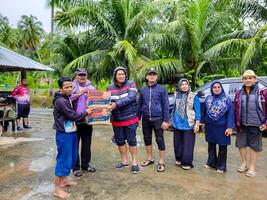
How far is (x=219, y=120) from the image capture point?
→ 529cm

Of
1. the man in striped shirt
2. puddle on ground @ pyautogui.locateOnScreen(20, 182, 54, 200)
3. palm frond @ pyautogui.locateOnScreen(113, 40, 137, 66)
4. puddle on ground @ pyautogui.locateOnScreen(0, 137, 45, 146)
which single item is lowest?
puddle on ground @ pyautogui.locateOnScreen(0, 137, 45, 146)

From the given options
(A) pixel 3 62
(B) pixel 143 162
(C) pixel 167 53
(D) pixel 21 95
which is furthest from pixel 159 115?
(C) pixel 167 53

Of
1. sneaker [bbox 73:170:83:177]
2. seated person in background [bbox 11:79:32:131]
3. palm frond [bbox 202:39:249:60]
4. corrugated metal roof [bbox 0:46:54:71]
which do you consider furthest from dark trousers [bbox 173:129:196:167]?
corrugated metal roof [bbox 0:46:54:71]

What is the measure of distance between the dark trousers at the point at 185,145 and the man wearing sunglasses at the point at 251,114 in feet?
2.69

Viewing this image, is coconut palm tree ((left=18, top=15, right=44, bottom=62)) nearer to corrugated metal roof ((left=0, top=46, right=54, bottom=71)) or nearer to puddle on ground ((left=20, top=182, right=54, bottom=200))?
corrugated metal roof ((left=0, top=46, right=54, bottom=71))

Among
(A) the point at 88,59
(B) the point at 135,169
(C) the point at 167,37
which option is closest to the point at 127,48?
(C) the point at 167,37

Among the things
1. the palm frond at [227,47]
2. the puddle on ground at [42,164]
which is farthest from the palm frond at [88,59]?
the puddle on ground at [42,164]

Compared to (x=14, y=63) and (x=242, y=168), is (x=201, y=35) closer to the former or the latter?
(x=14, y=63)

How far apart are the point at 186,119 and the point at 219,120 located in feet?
1.83

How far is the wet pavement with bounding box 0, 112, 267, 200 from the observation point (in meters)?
4.30

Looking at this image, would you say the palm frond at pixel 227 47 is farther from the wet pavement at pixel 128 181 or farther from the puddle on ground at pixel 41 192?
the puddle on ground at pixel 41 192

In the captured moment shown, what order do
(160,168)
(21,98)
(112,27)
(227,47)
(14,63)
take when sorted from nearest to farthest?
(160,168) → (21,98) → (14,63) → (227,47) → (112,27)

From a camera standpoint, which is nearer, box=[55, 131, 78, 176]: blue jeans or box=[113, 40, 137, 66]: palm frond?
box=[55, 131, 78, 176]: blue jeans

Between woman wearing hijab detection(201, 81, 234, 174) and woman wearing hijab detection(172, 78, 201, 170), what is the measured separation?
9.0 inches
